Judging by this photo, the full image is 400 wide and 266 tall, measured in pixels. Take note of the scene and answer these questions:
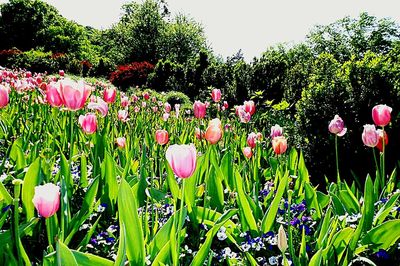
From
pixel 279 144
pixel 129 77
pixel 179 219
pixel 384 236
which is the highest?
pixel 129 77

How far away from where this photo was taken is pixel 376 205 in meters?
2.20

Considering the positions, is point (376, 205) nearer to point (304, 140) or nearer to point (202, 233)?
point (202, 233)

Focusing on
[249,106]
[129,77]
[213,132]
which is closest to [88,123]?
[213,132]

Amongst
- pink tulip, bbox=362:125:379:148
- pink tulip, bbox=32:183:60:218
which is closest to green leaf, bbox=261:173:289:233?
pink tulip, bbox=362:125:379:148

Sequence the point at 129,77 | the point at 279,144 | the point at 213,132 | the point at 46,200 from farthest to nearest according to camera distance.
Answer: the point at 129,77
the point at 279,144
the point at 213,132
the point at 46,200

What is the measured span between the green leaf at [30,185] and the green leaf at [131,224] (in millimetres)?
543

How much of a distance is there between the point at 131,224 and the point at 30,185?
2.02ft

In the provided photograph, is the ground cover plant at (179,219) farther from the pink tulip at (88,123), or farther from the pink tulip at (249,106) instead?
the pink tulip at (249,106)

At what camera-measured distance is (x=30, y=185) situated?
5.66 ft

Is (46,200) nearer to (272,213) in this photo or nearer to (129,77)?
(272,213)

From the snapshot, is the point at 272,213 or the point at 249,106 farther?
the point at 249,106

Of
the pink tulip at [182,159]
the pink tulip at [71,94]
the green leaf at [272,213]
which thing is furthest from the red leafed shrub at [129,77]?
the pink tulip at [182,159]

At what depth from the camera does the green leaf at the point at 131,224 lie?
1328mm

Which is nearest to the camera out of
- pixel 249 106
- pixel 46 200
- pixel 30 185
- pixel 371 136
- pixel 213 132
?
pixel 46 200
